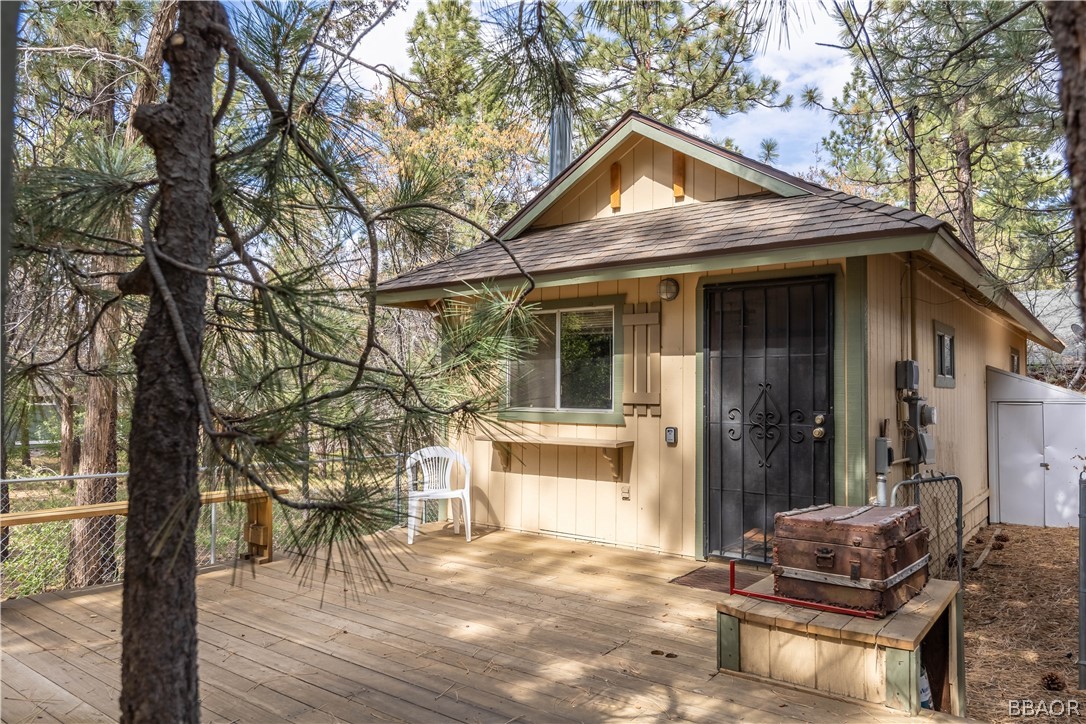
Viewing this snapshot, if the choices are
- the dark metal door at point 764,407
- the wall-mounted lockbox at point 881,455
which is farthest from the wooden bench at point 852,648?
the dark metal door at point 764,407

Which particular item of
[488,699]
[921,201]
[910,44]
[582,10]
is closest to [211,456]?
[488,699]

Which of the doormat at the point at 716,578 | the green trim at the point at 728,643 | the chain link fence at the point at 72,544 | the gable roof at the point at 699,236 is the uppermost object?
the gable roof at the point at 699,236

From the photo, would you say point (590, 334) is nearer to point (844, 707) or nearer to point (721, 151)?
point (721, 151)

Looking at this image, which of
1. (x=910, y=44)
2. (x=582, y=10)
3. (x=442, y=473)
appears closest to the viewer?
(x=582, y=10)

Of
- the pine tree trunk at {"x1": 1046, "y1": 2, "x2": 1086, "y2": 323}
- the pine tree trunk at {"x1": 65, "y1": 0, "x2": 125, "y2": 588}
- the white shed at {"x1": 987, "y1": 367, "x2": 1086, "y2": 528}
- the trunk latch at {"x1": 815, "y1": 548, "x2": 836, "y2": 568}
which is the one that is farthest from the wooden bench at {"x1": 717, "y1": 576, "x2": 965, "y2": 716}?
the white shed at {"x1": 987, "y1": 367, "x2": 1086, "y2": 528}

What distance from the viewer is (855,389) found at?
4.43 m

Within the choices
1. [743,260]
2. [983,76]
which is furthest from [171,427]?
[983,76]

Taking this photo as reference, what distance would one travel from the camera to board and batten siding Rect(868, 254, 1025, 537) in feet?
15.3

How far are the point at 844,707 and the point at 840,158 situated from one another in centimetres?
1454

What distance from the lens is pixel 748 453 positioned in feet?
16.0

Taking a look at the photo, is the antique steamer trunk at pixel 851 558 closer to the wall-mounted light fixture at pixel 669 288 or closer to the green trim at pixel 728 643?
the green trim at pixel 728 643

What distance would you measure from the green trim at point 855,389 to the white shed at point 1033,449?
18.1ft

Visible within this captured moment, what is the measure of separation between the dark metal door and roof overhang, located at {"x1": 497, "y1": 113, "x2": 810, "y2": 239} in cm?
95

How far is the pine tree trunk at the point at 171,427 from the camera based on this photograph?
4.14 feet
